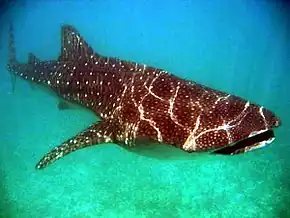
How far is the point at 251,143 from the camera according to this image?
109 inches

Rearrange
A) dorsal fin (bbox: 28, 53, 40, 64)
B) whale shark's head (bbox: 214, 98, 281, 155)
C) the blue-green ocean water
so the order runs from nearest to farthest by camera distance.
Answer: whale shark's head (bbox: 214, 98, 281, 155) → dorsal fin (bbox: 28, 53, 40, 64) → the blue-green ocean water

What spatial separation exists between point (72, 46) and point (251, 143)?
230 cm

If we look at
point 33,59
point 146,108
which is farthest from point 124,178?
point 146,108

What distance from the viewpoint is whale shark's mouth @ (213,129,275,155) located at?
2748mm

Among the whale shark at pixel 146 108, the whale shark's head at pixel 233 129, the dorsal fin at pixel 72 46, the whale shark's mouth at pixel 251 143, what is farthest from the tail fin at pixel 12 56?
the whale shark's mouth at pixel 251 143

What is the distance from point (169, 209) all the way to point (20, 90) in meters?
14.0

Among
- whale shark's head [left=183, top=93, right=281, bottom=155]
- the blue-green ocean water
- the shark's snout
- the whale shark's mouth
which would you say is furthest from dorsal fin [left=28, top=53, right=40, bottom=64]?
the shark's snout

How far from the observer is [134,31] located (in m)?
88.0

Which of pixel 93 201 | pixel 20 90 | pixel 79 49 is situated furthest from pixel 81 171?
pixel 20 90

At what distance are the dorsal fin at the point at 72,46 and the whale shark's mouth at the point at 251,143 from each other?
1.87 m

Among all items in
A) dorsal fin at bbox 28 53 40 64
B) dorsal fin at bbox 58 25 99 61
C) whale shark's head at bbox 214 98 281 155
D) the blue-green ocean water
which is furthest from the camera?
the blue-green ocean water

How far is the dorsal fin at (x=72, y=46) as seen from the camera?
427 cm

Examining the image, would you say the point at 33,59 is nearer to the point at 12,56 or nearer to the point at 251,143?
the point at 12,56

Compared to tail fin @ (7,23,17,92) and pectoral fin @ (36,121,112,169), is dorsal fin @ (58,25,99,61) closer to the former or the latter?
pectoral fin @ (36,121,112,169)
